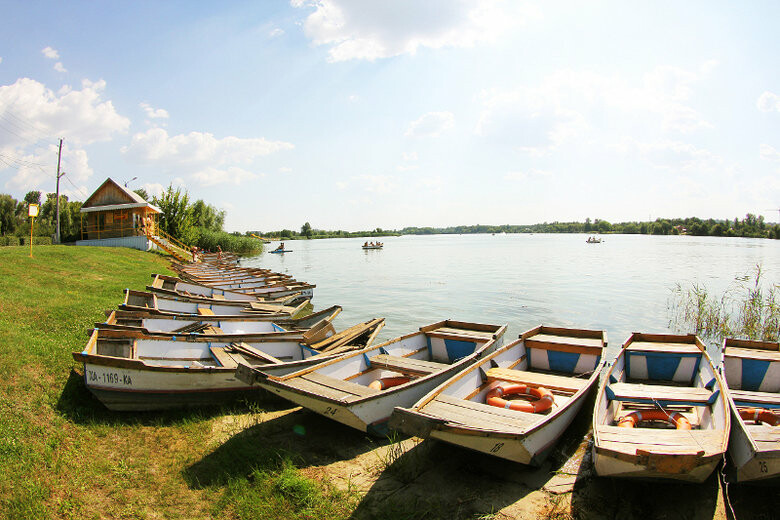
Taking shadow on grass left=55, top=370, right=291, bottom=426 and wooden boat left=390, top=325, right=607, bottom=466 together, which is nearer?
wooden boat left=390, top=325, right=607, bottom=466

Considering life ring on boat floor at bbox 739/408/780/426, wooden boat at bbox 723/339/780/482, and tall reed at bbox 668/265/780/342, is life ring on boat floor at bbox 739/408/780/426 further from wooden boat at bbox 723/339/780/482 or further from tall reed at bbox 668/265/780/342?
tall reed at bbox 668/265/780/342

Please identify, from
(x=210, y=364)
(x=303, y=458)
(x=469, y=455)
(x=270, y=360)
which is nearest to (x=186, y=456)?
(x=303, y=458)

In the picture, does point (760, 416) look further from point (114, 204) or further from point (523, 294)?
point (114, 204)

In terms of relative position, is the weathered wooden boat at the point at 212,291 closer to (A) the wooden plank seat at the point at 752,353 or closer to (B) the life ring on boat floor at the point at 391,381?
(B) the life ring on boat floor at the point at 391,381

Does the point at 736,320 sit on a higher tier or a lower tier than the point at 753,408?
lower

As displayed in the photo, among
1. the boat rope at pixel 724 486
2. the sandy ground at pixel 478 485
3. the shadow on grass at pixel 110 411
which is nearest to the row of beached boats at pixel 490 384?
the shadow on grass at pixel 110 411

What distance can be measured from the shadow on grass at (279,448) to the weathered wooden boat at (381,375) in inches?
22.1

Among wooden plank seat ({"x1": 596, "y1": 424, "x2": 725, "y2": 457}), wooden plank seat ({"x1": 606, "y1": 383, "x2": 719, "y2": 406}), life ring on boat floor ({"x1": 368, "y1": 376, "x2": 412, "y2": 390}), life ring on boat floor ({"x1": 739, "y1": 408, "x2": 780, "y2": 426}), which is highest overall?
wooden plank seat ({"x1": 596, "y1": 424, "x2": 725, "y2": 457})

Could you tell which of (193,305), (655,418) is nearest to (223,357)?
(193,305)

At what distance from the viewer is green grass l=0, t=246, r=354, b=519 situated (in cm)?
454

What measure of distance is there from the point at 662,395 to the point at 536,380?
1822 millimetres

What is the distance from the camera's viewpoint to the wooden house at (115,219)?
33034 mm

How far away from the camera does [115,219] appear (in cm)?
3462

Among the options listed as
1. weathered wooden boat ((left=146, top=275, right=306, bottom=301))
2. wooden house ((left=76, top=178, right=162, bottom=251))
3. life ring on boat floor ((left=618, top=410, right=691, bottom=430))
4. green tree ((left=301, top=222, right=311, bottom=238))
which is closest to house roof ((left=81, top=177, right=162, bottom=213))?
wooden house ((left=76, top=178, right=162, bottom=251))
